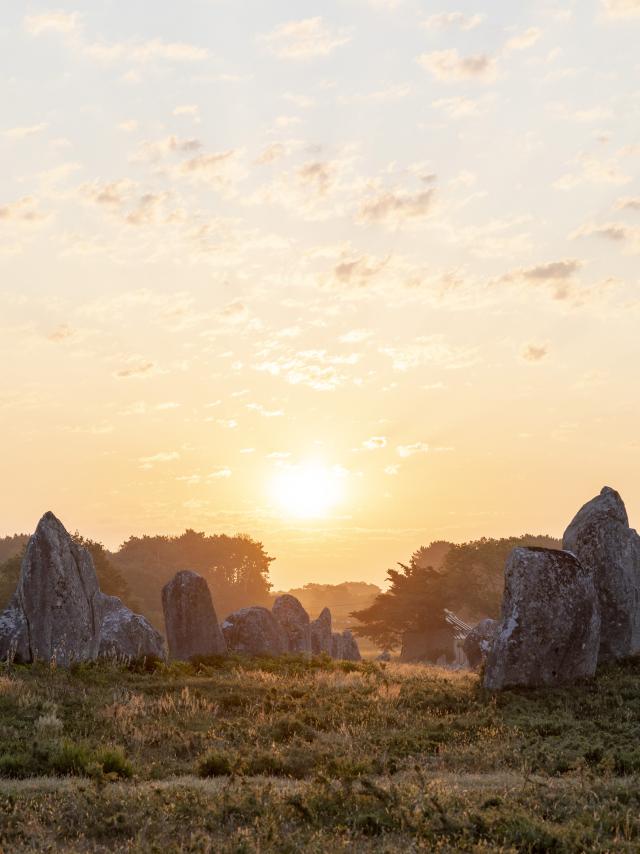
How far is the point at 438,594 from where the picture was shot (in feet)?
191

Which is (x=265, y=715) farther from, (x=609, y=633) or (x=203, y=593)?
(x=203, y=593)

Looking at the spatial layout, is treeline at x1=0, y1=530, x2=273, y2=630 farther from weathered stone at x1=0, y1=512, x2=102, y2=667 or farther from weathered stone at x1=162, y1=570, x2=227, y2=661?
weathered stone at x1=0, y1=512, x2=102, y2=667

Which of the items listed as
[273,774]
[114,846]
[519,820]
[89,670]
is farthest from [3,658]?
[519,820]

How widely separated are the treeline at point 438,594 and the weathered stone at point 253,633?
20.2 m

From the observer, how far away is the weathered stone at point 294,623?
44500mm

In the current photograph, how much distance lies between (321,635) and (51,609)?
23.6m

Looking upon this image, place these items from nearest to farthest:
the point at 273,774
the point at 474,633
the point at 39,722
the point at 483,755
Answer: the point at 273,774 < the point at 483,755 < the point at 39,722 < the point at 474,633

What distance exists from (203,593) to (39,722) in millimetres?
17460

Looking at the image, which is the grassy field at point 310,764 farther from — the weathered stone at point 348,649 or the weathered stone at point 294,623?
the weathered stone at point 348,649

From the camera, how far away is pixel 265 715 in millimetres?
Answer: 20562

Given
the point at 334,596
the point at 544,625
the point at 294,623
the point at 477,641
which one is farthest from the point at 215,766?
the point at 334,596

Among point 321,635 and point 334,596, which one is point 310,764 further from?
point 334,596

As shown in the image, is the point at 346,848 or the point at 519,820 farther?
the point at 519,820

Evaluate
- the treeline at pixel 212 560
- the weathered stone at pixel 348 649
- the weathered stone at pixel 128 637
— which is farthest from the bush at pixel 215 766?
the treeline at pixel 212 560
